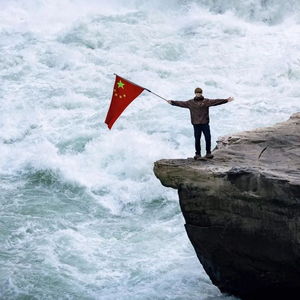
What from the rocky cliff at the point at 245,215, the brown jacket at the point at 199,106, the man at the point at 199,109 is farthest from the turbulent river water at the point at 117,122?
the brown jacket at the point at 199,106

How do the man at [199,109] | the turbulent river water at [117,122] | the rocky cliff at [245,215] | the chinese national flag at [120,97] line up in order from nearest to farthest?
the rocky cliff at [245,215] < the man at [199,109] < the chinese national flag at [120,97] < the turbulent river water at [117,122]

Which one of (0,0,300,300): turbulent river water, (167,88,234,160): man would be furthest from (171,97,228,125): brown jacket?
(0,0,300,300): turbulent river water

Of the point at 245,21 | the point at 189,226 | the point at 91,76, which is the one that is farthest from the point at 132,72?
the point at 189,226

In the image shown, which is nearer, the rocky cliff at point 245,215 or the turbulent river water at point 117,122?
the rocky cliff at point 245,215

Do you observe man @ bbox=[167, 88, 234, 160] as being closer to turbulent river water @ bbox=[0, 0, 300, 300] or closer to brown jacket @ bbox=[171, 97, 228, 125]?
brown jacket @ bbox=[171, 97, 228, 125]

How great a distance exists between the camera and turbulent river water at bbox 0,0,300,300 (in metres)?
10.1

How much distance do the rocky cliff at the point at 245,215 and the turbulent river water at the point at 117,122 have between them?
2.59 ft

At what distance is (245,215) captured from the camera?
7953 millimetres

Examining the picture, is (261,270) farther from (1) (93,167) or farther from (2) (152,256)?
(1) (93,167)

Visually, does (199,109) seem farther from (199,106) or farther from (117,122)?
(117,122)

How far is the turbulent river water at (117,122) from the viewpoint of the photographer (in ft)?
33.3

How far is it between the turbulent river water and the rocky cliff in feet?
2.59

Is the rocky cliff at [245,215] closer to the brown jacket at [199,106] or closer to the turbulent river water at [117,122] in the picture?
the brown jacket at [199,106]

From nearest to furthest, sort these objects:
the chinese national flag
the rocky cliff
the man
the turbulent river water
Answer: the rocky cliff < the man < the chinese national flag < the turbulent river water
